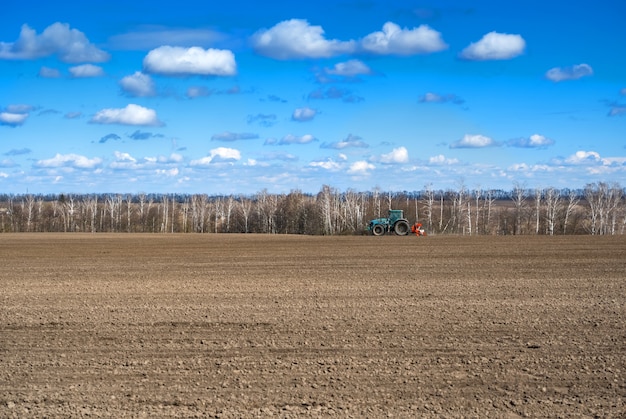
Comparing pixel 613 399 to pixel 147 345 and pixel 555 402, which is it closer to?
pixel 555 402

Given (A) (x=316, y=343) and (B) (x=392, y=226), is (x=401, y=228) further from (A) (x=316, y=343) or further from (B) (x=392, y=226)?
(A) (x=316, y=343)

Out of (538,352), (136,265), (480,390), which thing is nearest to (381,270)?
(136,265)

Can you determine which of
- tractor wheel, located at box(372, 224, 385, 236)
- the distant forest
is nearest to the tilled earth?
A: tractor wheel, located at box(372, 224, 385, 236)

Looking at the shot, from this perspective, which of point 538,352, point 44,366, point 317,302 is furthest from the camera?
point 317,302

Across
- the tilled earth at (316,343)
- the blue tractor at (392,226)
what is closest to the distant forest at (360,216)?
the blue tractor at (392,226)

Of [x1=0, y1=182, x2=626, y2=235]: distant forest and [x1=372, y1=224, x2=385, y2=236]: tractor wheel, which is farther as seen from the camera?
[x1=0, y1=182, x2=626, y2=235]: distant forest

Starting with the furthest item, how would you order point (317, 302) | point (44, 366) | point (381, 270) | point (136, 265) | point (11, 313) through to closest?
point (136, 265)
point (381, 270)
point (317, 302)
point (11, 313)
point (44, 366)

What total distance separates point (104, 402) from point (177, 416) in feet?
4.15

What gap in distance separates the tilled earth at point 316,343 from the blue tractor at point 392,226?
2309 cm

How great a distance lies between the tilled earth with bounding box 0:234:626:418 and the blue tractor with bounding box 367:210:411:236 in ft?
75.8

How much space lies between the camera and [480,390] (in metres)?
9.36

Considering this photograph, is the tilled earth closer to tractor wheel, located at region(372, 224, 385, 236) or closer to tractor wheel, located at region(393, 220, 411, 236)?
tractor wheel, located at region(393, 220, 411, 236)

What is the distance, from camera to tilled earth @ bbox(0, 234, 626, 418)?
8.93 metres

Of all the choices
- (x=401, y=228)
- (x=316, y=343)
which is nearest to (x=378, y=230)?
(x=401, y=228)
